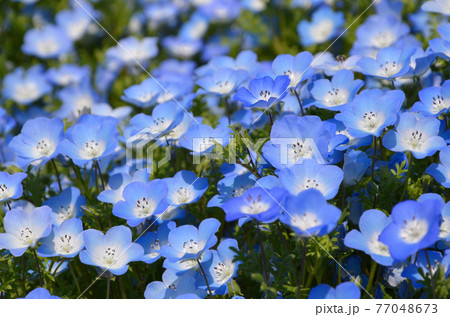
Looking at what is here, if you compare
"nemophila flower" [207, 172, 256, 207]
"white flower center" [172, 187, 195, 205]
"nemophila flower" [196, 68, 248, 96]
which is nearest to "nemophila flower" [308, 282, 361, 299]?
"nemophila flower" [207, 172, 256, 207]

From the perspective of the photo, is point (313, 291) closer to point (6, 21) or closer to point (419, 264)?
A: point (419, 264)

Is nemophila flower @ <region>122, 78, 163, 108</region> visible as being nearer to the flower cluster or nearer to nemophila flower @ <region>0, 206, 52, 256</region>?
the flower cluster

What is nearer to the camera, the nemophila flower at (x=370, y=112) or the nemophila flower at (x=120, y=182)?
the nemophila flower at (x=370, y=112)

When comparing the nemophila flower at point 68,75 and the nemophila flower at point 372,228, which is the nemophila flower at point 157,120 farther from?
the nemophila flower at point 68,75

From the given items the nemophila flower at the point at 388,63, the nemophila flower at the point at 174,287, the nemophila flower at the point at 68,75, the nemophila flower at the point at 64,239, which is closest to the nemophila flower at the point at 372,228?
the nemophila flower at the point at 174,287

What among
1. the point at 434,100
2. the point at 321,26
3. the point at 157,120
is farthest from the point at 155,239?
the point at 321,26

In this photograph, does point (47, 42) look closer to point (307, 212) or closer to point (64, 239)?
point (64, 239)
